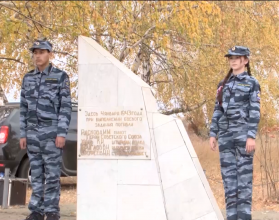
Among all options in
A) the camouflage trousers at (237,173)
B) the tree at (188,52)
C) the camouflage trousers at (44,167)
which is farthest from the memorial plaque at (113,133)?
the tree at (188,52)

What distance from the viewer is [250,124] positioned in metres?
5.29

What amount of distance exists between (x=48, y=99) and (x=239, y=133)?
6.51 feet

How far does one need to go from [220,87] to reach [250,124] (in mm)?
556

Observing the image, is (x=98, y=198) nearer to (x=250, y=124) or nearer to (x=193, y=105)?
(x=250, y=124)

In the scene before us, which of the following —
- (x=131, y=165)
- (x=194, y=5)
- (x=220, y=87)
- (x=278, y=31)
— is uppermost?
(x=278, y=31)

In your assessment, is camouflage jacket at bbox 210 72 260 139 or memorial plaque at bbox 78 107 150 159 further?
memorial plaque at bbox 78 107 150 159

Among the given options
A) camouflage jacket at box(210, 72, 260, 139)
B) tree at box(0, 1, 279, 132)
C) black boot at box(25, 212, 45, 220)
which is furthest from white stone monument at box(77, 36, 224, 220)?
tree at box(0, 1, 279, 132)

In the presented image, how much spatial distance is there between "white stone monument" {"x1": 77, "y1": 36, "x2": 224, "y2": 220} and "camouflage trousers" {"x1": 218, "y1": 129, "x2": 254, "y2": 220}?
10.7 inches

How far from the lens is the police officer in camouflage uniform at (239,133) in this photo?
5305 millimetres

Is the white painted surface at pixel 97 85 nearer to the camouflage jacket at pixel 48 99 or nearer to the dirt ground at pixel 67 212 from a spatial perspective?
the camouflage jacket at pixel 48 99

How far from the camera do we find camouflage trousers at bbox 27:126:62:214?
5.52m

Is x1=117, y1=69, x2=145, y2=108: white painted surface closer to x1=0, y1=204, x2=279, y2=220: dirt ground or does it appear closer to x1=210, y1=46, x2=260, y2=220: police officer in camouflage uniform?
x1=210, y1=46, x2=260, y2=220: police officer in camouflage uniform

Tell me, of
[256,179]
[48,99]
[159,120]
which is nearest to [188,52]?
[256,179]

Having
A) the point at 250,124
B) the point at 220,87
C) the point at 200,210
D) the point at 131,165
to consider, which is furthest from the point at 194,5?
the point at 200,210
